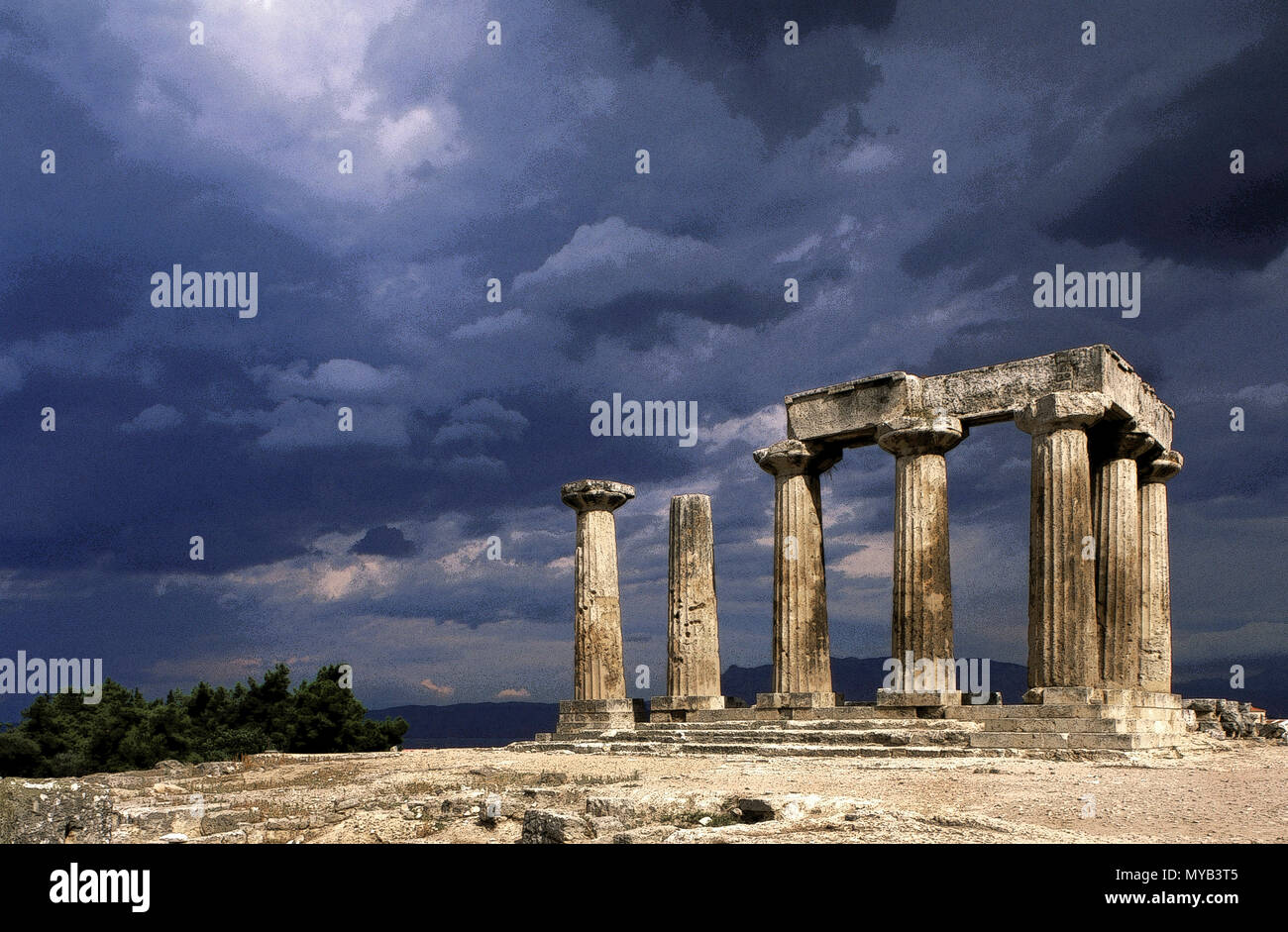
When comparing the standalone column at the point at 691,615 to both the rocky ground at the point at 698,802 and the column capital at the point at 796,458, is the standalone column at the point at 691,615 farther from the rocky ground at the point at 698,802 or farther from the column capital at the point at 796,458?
the rocky ground at the point at 698,802

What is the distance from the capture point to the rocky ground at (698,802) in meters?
9.91

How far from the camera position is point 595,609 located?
27812mm

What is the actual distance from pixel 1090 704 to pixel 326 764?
48.8 ft

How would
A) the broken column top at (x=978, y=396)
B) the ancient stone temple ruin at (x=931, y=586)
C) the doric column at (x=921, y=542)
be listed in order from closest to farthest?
the ancient stone temple ruin at (x=931, y=586) → the broken column top at (x=978, y=396) → the doric column at (x=921, y=542)

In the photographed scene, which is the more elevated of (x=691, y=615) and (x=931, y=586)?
(x=931, y=586)

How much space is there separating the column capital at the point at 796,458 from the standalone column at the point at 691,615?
2.19 metres

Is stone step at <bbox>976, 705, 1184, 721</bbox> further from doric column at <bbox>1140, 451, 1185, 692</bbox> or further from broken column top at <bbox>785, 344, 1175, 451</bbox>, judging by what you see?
broken column top at <bbox>785, 344, 1175, 451</bbox>

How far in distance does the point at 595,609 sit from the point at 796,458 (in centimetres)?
685

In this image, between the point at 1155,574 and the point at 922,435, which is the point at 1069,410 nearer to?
the point at 922,435

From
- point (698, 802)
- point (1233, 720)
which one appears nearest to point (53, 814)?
point (698, 802)

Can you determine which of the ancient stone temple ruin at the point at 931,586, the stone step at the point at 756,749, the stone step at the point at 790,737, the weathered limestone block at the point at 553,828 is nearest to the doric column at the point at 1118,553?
the ancient stone temple ruin at the point at 931,586

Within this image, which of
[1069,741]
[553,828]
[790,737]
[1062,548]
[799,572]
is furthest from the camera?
[799,572]
